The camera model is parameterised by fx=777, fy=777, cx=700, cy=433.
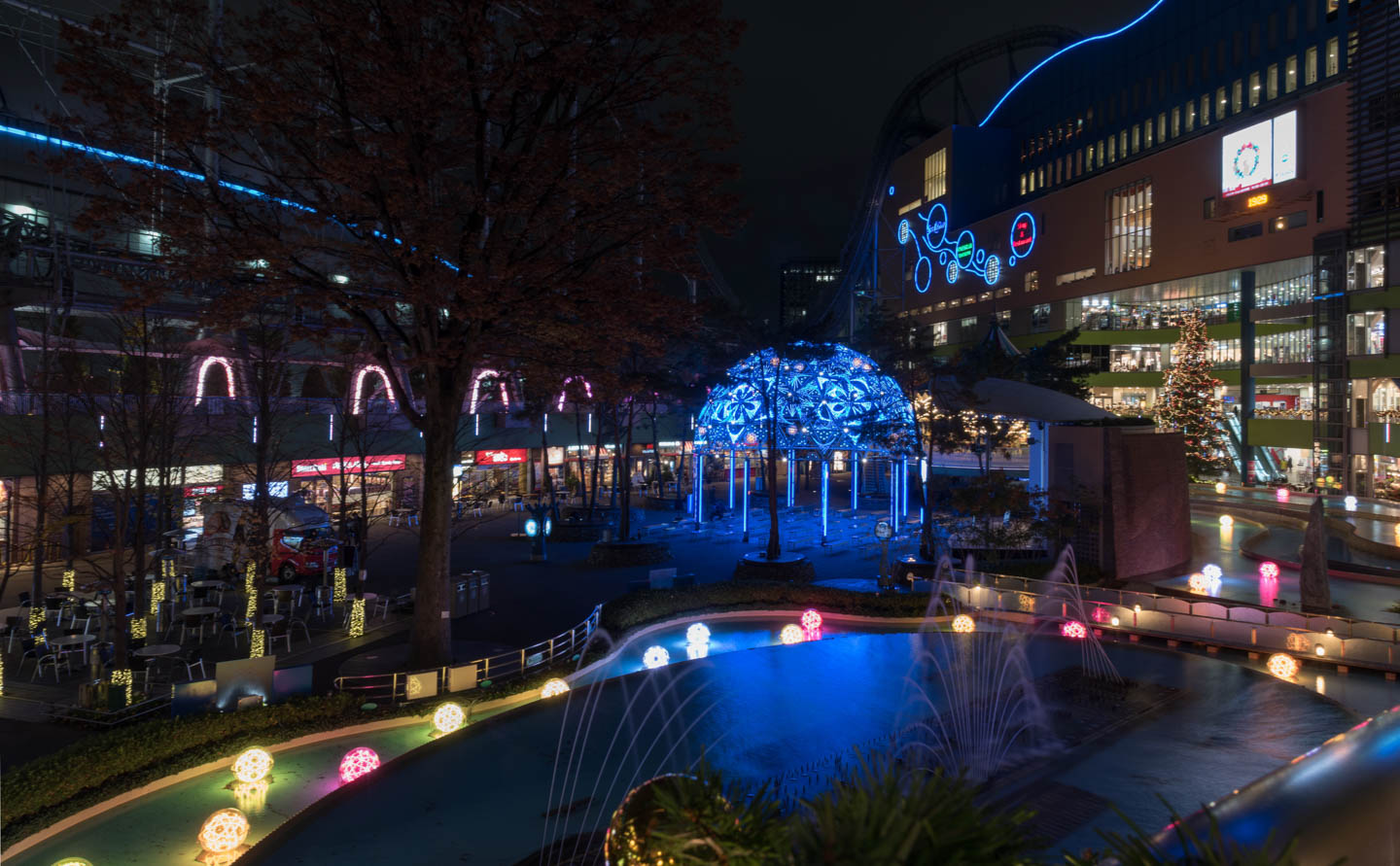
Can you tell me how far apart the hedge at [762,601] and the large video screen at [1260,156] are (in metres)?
42.8

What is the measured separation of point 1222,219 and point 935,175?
35.8 metres

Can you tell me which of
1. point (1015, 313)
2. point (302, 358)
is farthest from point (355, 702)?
point (1015, 313)

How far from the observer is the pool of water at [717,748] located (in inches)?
319

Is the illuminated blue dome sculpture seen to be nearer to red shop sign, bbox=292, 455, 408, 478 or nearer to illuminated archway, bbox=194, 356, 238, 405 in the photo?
red shop sign, bbox=292, 455, 408, 478

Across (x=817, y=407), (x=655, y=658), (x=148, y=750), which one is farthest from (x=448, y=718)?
(x=817, y=407)

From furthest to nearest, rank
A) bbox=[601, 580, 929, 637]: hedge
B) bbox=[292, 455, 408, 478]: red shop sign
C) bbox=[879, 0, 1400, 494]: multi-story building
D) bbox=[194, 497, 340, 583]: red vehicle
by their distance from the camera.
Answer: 1. bbox=[879, 0, 1400, 494]: multi-story building
2. bbox=[292, 455, 408, 478]: red shop sign
3. bbox=[194, 497, 340, 583]: red vehicle
4. bbox=[601, 580, 929, 637]: hedge

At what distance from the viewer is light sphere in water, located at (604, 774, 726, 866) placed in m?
4.49

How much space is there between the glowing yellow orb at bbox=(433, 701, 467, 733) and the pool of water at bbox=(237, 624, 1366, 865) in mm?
1001

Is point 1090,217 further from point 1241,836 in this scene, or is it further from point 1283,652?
point 1241,836

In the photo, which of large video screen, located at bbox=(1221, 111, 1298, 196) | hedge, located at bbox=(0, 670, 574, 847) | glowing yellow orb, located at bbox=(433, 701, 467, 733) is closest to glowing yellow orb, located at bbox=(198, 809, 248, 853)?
hedge, located at bbox=(0, 670, 574, 847)

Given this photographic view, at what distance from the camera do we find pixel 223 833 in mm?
8180

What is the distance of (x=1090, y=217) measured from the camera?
60.3 m

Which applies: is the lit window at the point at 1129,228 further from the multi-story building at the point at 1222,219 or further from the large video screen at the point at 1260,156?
the large video screen at the point at 1260,156

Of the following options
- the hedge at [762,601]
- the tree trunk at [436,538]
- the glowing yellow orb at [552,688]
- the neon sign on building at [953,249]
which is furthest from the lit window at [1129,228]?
the glowing yellow orb at [552,688]
